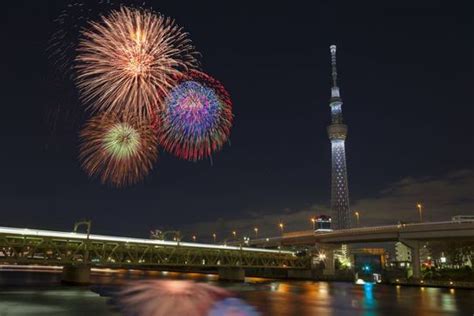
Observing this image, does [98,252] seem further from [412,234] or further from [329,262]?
[329,262]

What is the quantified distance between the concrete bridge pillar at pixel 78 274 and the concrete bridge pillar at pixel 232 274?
188 feet

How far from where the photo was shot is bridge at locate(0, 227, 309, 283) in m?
105

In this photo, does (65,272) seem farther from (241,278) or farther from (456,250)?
(456,250)

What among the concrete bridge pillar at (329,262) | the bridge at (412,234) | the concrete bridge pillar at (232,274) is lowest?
the concrete bridge pillar at (232,274)

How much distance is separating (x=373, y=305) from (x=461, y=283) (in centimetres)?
5776

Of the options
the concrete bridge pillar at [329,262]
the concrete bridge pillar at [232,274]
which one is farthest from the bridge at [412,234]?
the concrete bridge pillar at [232,274]

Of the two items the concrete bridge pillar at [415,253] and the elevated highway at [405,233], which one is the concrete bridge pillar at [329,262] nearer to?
the elevated highway at [405,233]

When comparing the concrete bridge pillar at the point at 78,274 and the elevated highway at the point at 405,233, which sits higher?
the elevated highway at the point at 405,233

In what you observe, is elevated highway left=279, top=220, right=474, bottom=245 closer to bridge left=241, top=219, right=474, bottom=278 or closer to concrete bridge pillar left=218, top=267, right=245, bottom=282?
bridge left=241, top=219, right=474, bottom=278

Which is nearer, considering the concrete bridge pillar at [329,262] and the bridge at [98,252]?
the bridge at [98,252]

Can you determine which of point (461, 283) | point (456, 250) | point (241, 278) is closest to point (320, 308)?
point (461, 283)

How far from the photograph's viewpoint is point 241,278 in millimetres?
159125

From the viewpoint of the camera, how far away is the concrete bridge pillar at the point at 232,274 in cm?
15954

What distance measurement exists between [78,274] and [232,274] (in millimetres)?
59860
